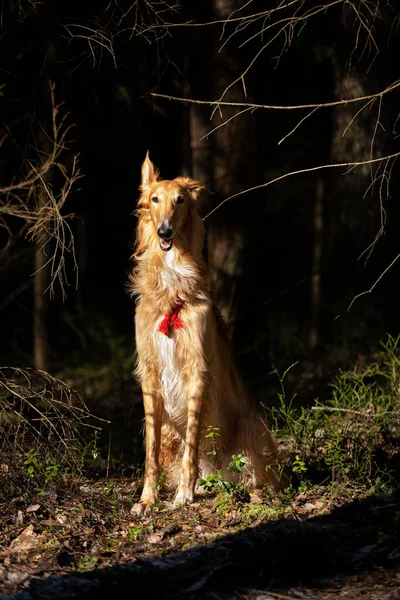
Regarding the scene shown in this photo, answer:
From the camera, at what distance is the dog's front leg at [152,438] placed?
19.7ft

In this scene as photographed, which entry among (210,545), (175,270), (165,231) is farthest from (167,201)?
(210,545)

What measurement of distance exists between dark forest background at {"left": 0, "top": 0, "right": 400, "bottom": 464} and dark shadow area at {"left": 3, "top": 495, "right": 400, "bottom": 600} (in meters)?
1.51

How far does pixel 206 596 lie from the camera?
4438 millimetres

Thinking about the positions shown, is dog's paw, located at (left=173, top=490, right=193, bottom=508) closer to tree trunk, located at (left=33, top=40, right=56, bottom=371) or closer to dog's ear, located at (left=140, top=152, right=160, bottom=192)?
dog's ear, located at (left=140, top=152, right=160, bottom=192)

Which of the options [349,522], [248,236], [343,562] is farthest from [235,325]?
[343,562]

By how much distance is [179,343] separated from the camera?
5.99 metres

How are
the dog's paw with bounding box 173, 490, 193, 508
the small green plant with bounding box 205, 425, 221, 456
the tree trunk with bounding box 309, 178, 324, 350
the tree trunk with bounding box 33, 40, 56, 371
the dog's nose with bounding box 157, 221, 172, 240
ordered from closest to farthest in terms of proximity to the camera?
1. the dog's nose with bounding box 157, 221, 172, 240
2. the dog's paw with bounding box 173, 490, 193, 508
3. the small green plant with bounding box 205, 425, 221, 456
4. the tree trunk with bounding box 33, 40, 56, 371
5. the tree trunk with bounding box 309, 178, 324, 350

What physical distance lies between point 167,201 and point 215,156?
3.38 meters

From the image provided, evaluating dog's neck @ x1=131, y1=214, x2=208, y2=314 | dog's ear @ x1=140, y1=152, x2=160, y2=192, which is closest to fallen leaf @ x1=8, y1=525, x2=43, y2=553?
dog's neck @ x1=131, y1=214, x2=208, y2=314

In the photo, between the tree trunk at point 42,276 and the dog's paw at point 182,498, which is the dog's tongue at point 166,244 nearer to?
the dog's paw at point 182,498

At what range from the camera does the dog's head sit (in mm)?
5727

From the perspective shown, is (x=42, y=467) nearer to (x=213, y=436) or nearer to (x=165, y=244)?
(x=213, y=436)

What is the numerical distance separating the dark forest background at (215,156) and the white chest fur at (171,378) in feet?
2.54

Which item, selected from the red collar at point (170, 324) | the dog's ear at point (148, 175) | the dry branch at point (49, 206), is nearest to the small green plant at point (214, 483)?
the red collar at point (170, 324)
